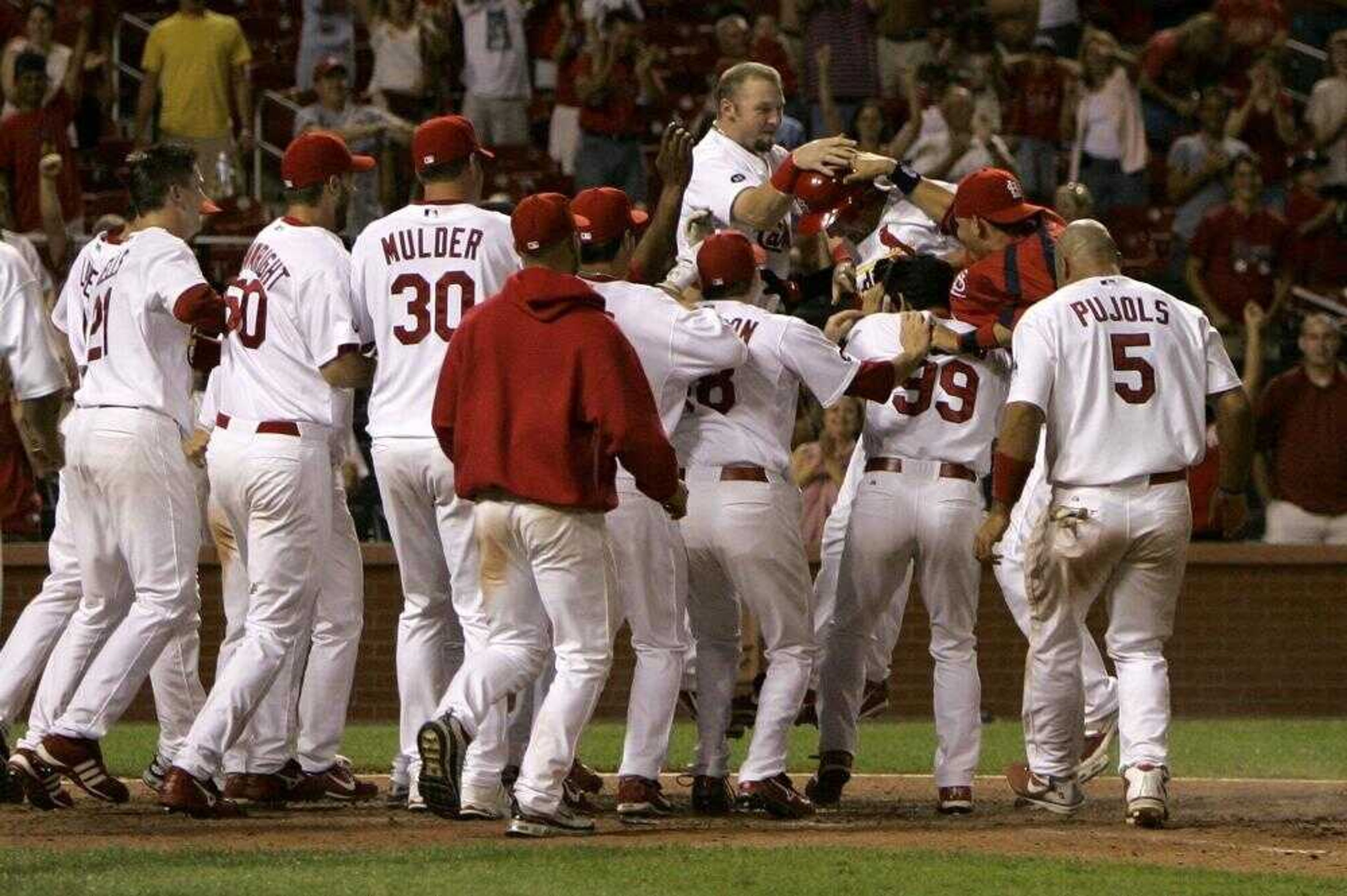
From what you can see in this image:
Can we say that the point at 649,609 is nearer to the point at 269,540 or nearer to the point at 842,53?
the point at 269,540

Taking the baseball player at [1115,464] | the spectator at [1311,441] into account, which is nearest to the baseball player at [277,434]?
the baseball player at [1115,464]

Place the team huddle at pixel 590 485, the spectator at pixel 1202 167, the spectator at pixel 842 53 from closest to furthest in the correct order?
1. the team huddle at pixel 590 485
2. the spectator at pixel 1202 167
3. the spectator at pixel 842 53

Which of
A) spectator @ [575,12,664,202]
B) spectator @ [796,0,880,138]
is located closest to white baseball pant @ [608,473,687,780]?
spectator @ [575,12,664,202]

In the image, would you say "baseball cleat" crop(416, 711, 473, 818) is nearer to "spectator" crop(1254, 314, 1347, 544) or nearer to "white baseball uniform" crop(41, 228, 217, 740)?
"white baseball uniform" crop(41, 228, 217, 740)

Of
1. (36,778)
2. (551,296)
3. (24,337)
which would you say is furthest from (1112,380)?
(36,778)

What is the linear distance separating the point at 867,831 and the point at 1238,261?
30.9 feet

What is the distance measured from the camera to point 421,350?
9125 millimetres

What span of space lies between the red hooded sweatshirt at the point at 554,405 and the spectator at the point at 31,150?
9205 mm

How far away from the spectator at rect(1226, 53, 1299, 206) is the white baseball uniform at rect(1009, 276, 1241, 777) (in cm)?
1029

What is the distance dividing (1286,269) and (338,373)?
1010cm

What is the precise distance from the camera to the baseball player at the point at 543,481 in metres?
8.29

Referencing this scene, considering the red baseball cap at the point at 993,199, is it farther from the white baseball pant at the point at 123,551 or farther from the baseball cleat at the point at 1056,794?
the white baseball pant at the point at 123,551

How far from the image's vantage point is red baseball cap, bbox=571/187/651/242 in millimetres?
8898

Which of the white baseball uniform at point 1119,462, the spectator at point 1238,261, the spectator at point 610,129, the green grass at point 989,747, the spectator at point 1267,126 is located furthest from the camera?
the spectator at point 1267,126
